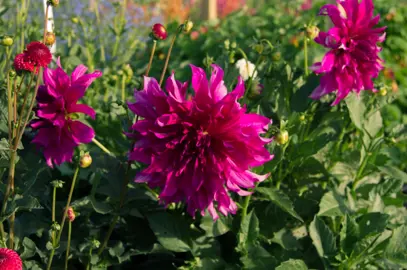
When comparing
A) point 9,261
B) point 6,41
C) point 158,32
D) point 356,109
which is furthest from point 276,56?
point 9,261

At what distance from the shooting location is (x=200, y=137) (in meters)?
1.31

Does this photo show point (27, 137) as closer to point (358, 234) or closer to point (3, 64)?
point (3, 64)

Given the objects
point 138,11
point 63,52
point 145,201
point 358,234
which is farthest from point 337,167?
point 138,11

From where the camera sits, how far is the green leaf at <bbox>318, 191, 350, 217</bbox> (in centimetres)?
187

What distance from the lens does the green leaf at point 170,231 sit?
1762mm

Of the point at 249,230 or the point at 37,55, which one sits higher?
the point at 37,55

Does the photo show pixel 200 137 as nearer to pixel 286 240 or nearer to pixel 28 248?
pixel 28 248

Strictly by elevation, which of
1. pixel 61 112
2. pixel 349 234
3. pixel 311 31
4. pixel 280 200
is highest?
pixel 311 31

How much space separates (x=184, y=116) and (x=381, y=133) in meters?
1.08

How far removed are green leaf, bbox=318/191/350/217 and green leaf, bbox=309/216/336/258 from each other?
0.18ft

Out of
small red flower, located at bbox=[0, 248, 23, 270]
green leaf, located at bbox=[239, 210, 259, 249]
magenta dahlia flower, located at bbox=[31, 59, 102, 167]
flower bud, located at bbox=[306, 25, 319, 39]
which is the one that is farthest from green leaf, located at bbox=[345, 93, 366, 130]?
small red flower, located at bbox=[0, 248, 23, 270]

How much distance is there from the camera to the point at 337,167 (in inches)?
87.0

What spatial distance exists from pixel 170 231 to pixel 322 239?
0.44 metres

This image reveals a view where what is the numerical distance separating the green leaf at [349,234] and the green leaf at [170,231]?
0.44m
